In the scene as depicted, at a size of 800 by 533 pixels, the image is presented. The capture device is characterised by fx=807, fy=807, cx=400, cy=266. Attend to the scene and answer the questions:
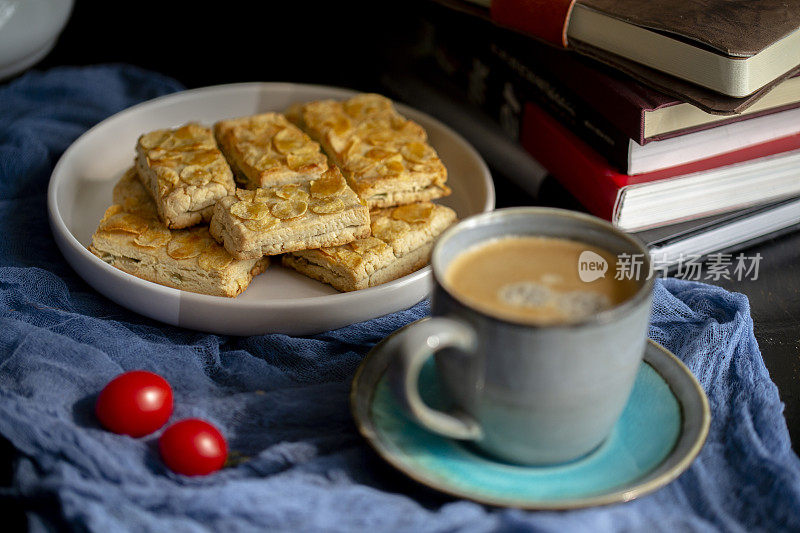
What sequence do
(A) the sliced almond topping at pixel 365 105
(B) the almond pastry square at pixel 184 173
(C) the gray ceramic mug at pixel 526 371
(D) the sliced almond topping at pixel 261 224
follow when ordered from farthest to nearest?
(A) the sliced almond topping at pixel 365 105 → (B) the almond pastry square at pixel 184 173 → (D) the sliced almond topping at pixel 261 224 → (C) the gray ceramic mug at pixel 526 371

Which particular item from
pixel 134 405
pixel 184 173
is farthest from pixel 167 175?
pixel 134 405

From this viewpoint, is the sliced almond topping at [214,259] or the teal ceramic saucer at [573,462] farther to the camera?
the sliced almond topping at [214,259]

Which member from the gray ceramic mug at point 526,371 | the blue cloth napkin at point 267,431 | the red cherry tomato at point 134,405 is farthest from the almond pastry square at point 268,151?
the gray ceramic mug at point 526,371

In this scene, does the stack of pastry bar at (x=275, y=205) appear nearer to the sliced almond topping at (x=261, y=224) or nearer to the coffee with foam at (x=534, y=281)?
the sliced almond topping at (x=261, y=224)

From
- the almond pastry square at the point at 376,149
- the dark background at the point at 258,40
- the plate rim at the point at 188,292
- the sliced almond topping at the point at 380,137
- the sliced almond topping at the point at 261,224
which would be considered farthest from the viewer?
the dark background at the point at 258,40

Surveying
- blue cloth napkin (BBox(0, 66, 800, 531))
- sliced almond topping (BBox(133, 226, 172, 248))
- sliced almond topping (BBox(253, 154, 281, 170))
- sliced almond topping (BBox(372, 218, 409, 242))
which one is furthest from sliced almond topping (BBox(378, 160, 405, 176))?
sliced almond topping (BBox(133, 226, 172, 248))

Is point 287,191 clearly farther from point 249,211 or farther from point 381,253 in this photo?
point 381,253

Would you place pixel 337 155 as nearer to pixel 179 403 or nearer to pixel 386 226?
pixel 386 226
